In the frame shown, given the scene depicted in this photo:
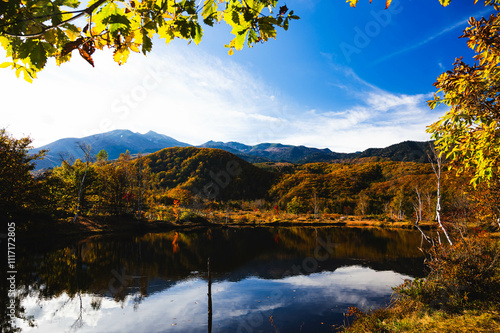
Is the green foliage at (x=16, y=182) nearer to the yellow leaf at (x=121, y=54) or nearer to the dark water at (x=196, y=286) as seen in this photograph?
the dark water at (x=196, y=286)

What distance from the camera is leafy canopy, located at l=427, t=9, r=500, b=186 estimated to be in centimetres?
322

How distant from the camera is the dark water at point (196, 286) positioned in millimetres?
10695

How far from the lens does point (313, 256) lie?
24438 mm

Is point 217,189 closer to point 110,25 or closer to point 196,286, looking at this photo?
point 196,286

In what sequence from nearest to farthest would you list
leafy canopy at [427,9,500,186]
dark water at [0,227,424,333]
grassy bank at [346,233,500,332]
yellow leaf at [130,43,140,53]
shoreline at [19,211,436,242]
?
yellow leaf at [130,43,140,53] → leafy canopy at [427,9,500,186] → grassy bank at [346,233,500,332] → dark water at [0,227,424,333] → shoreline at [19,211,436,242]

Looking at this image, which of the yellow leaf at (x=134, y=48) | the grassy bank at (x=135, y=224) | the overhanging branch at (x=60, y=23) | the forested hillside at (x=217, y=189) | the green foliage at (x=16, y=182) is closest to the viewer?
the overhanging branch at (x=60, y=23)

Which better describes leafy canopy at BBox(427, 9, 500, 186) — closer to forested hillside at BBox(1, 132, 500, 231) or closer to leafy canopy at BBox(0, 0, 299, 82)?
leafy canopy at BBox(0, 0, 299, 82)

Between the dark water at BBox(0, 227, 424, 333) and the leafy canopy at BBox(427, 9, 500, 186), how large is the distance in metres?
8.89

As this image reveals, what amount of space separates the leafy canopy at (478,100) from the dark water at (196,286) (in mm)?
8890

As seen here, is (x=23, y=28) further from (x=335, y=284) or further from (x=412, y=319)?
(x=335, y=284)

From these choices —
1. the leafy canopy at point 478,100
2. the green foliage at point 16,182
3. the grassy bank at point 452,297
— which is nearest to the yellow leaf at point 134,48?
the leafy canopy at point 478,100

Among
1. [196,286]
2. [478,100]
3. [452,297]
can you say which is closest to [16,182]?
[196,286]

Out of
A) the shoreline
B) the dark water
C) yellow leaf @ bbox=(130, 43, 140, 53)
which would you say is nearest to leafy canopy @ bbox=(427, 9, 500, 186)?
yellow leaf @ bbox=(130, 43, 140, 53)

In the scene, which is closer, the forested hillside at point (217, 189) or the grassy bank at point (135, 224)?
the forested hillside at point (217, 189)
